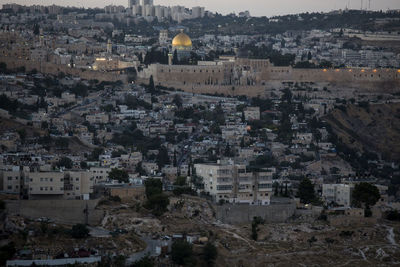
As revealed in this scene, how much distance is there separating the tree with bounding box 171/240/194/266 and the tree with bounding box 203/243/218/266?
0.68 m

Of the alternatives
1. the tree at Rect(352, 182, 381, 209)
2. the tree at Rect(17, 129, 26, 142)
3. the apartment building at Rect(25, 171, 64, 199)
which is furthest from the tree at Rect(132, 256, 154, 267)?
the tree at Rect(17, 129, 26, 142)

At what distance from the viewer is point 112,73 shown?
260 ft

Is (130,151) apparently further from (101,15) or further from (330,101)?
(101,15)

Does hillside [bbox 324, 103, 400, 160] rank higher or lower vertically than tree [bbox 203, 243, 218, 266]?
lower

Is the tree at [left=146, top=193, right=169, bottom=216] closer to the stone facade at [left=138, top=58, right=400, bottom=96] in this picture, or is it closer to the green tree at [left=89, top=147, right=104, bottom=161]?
the green tree at [left=89, top=147, right=104, bottom=161]

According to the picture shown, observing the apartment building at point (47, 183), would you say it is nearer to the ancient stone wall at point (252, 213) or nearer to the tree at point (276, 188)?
the ancient stone wall at point (252, 213)

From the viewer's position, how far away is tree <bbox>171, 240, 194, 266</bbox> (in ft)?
123

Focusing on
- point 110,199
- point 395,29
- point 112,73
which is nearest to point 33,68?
point 112,73

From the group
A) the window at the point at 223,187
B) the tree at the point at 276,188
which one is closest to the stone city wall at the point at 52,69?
the tree at the point at 276,188

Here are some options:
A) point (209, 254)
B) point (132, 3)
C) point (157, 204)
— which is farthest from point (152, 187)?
point (132, 3)

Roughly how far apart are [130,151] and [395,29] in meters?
67.7

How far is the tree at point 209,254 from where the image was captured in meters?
38.3

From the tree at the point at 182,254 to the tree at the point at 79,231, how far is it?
291 centimetres

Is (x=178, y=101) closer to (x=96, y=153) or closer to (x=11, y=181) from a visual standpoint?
(x=96, y=153)
